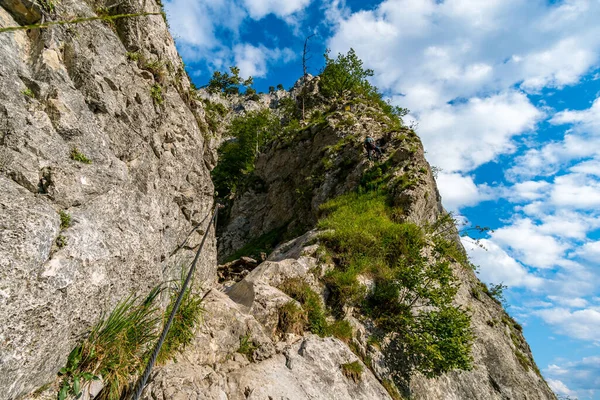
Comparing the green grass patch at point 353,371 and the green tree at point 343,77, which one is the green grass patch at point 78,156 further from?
the green tree at point 343,77

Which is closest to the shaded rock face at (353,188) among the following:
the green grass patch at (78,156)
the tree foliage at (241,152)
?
the green grass patch at (78,156)

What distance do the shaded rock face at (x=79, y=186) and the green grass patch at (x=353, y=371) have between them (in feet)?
13.7

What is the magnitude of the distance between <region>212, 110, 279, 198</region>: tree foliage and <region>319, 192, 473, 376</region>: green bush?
72.6 feet

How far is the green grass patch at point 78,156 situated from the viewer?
606 cm

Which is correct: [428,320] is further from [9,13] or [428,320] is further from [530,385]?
[9,13]

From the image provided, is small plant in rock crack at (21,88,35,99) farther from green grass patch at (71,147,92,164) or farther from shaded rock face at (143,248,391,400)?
shaded rock face at (143,248,391,400)

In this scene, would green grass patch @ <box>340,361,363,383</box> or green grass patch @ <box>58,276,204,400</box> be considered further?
green grass patch @ <box>340,361,363,383</box>

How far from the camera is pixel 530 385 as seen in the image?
37.2ft

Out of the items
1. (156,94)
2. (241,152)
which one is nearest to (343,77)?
(241,152)

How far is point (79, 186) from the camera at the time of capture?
5.77 meters

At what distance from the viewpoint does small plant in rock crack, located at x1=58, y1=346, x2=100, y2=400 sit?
466 centimetres

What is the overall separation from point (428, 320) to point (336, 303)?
2.49 m

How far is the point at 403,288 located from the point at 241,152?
31.3 m

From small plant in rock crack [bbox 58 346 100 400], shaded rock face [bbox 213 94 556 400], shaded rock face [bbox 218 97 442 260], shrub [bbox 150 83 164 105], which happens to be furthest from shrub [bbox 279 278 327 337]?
shaded rock face [bbox 218 97 442 260]
